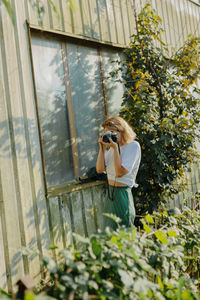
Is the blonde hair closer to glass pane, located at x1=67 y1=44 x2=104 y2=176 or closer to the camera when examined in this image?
the camera

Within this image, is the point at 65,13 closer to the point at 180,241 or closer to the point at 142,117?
the point at 142,117

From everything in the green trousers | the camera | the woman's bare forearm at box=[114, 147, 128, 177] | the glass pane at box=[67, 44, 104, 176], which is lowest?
the green trousers

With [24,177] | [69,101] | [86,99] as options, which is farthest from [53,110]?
[24,177]

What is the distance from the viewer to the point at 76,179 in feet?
13.1

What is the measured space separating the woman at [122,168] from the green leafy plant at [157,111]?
806 millimetres

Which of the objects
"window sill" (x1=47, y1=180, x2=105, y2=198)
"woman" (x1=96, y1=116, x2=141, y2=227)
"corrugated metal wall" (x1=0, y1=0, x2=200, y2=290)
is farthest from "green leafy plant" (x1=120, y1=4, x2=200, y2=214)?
"corrugated metal wall" (x1=0, y1=0, x2=200, y2=290)

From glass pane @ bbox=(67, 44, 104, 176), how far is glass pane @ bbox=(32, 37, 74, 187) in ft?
0.61

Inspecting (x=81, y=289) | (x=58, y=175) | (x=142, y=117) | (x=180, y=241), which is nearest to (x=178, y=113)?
(x=142, y=117)

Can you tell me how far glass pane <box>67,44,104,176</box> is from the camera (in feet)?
13.5

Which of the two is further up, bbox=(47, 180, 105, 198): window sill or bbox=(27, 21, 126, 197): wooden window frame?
bbox=(27, 21, 126, 197): wooden window frame

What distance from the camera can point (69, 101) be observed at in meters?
4.02

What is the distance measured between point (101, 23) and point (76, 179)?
2.26 m

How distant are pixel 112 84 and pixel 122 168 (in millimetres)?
1899

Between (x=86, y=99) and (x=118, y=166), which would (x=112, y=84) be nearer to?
(x=86, y=99)
